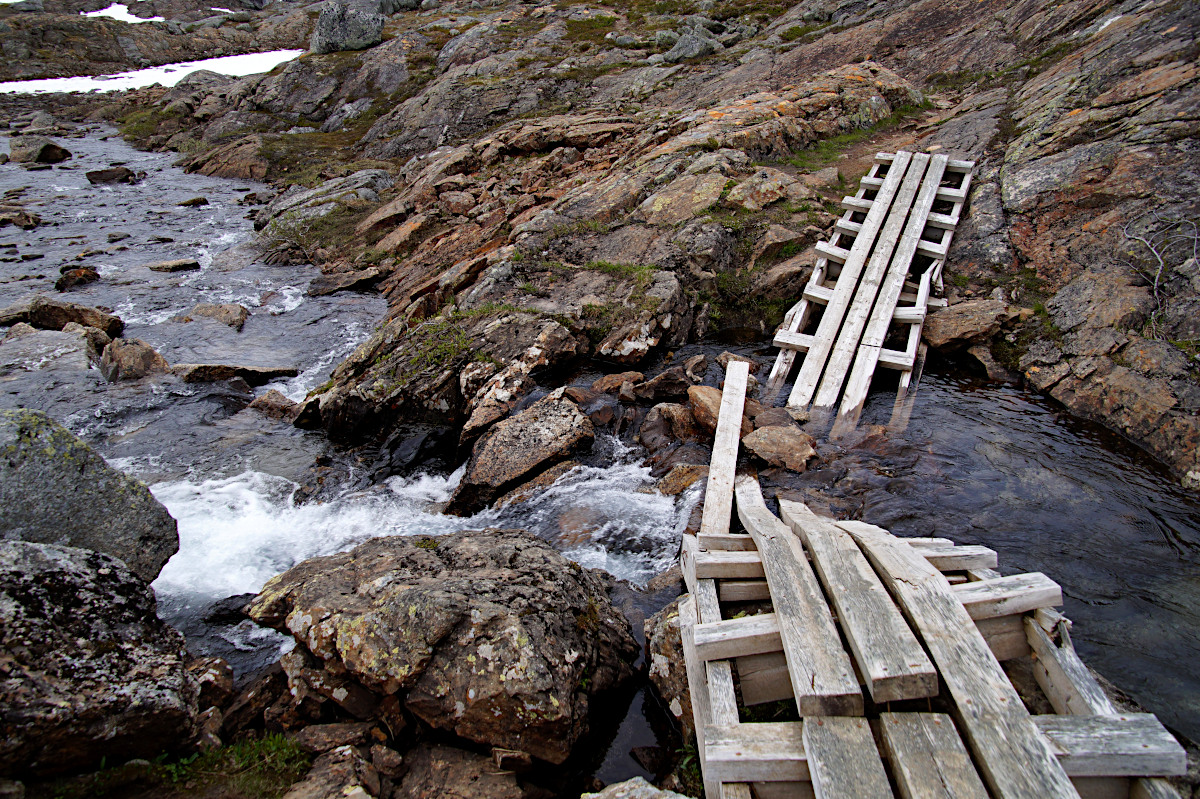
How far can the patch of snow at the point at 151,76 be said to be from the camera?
151 ft

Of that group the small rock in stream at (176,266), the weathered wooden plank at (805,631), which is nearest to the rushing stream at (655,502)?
the weathered wooden plank at (805,631)

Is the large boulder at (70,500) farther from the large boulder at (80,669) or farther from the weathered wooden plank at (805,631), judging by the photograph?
the weathered wooden plank at (805,631)

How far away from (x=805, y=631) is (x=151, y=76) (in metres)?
69.2

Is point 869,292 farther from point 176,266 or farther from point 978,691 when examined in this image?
point 176,266

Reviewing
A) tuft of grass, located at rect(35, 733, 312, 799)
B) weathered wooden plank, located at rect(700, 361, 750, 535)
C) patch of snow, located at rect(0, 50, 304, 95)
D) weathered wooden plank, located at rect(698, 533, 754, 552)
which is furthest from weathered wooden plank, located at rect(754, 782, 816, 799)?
patch of snow, located at rect(0, 50, 304, 95)

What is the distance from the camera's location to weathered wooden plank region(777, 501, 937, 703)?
134 inches

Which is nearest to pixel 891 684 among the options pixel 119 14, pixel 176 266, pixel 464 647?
pixel 464 647

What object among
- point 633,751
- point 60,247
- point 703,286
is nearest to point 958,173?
point 703,286

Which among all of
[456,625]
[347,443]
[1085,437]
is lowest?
[347,443]

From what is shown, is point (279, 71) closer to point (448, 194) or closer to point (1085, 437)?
point (448, 194)

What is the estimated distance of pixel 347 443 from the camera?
10383mm

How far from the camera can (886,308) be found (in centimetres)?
973

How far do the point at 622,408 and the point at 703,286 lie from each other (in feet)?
12.4

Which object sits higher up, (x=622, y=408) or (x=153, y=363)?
(x=622, y=408)
